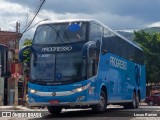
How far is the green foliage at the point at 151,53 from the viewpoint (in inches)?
2007

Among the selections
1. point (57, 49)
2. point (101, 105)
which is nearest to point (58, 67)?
point (57, 49)

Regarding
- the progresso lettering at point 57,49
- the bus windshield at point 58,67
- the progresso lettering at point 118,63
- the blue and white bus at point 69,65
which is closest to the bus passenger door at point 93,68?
the blue and white bus at point 69,65

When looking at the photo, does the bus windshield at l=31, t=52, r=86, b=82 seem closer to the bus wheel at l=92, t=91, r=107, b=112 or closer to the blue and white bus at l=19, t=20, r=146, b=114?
the blue and white bus at l=19, t=20, r=146, b=114

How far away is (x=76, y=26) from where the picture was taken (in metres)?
17.4

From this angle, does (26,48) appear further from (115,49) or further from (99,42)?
(115,49)

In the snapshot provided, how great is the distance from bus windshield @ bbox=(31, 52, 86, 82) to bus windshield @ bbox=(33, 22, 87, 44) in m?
0.64

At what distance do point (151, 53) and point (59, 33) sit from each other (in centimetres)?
A: 3494

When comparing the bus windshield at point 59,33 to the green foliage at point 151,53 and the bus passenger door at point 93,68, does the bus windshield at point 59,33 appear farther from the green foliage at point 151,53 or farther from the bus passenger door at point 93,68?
the green foliage at point 151,53

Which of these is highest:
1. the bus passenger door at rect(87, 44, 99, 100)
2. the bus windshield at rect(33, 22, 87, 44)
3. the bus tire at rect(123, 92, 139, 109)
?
the bus windshield at rect(33, 22, 87, 44)

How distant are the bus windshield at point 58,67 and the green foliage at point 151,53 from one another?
34545mm

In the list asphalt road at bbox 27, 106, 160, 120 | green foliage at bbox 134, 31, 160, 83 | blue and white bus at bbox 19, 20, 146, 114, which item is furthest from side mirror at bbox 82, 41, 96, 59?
green foliage at bbox 134, 31, 160, 83

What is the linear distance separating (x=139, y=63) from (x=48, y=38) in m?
11.4

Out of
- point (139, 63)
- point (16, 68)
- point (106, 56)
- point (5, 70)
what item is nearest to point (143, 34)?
point (5, 70)

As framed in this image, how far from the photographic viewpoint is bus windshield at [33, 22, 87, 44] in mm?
17266
